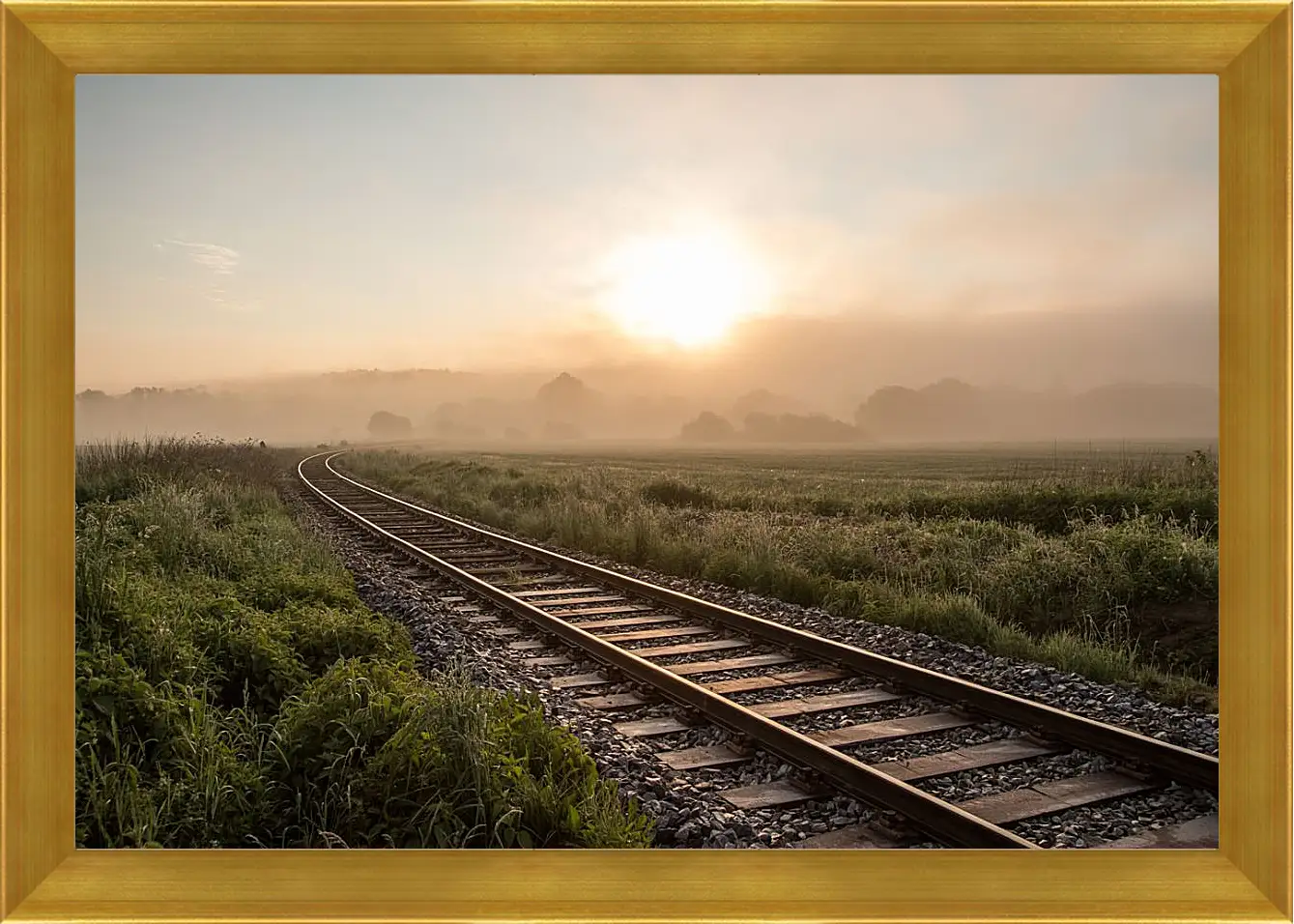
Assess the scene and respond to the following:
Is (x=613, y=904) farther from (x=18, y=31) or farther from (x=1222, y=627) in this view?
(x=18, y=31)

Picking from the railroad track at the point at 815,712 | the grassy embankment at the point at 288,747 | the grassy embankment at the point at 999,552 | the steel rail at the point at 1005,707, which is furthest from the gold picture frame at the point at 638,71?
the grassy embankment at the point at 999,552

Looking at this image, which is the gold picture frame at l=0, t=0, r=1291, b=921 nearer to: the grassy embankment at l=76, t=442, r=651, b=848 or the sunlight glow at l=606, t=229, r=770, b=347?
the grassy embankment at l=76, t=442, r=651, b=848

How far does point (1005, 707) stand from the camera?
152 inches

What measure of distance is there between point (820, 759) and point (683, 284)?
9.63 feet

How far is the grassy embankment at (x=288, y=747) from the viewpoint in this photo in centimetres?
283

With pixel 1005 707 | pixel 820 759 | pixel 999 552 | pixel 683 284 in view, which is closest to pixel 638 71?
pixel 683 284

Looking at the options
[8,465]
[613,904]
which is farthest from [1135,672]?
[8,465]

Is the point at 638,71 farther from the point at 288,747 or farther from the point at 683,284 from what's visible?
the point at 288,747

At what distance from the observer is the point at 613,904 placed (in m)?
2.42

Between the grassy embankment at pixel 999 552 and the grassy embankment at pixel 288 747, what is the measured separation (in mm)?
3651

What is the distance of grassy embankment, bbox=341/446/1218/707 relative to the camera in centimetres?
542

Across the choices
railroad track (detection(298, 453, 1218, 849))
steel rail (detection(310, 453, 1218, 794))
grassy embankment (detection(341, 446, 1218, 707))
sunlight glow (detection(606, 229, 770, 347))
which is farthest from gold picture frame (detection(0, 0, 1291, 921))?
grassy embankment (detection(341, 446, 1218, 707))

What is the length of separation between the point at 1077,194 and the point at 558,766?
4.39 meters

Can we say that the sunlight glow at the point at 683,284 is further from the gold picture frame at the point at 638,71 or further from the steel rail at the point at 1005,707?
the steel rail at the point at 1005,707
